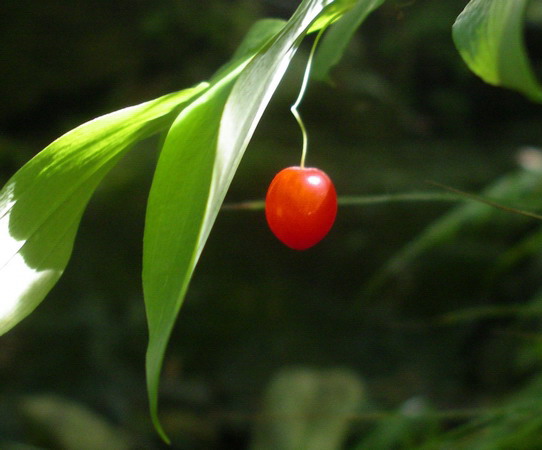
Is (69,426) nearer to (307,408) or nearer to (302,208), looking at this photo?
(307,408)

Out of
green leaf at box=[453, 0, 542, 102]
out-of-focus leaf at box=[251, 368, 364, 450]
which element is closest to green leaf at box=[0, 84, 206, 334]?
green leaf at box=[453, 0, 542, 102]

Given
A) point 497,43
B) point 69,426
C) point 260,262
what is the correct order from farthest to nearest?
point 260,262 → point 69,426 → point 497,43

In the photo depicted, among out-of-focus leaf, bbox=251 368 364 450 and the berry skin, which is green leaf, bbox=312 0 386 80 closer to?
the berry skin

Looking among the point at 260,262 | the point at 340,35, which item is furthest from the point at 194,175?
the point at 260,262

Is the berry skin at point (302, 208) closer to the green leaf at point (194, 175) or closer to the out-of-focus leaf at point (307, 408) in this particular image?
the green leaf at point (194, 175)

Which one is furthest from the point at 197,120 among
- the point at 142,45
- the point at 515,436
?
the point at 142,45

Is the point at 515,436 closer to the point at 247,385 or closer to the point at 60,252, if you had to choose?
the point at 60,252
